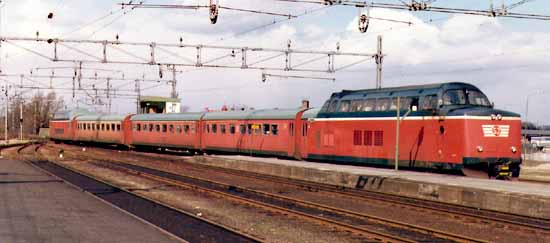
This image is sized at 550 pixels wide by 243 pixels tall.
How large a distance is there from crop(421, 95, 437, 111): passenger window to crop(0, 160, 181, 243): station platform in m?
13.9

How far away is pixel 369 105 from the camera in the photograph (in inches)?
1151

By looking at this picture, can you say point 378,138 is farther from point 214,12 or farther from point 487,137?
point 214,12

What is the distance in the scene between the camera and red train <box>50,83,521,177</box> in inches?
936

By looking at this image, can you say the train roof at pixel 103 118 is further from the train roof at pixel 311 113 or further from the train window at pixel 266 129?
the train roof at pixel 311 113

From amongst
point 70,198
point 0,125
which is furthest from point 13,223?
point 0,125

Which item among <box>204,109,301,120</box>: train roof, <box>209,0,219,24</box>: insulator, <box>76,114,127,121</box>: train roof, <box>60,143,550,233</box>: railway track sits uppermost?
<box>209,0,219,24</box>: insulator

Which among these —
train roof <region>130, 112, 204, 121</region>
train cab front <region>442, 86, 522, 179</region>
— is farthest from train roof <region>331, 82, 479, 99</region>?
train roof <region>130, 112, 204, 121</region>

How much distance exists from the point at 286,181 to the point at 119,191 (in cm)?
827

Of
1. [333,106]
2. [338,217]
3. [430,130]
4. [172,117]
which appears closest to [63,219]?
[338,217]

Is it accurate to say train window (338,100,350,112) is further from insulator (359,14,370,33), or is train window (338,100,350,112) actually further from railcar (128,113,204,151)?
railcar (128,113,204,151)

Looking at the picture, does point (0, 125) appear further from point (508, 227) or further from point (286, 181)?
point (508, 227)

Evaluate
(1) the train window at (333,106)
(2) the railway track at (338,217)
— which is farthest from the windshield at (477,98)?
(2) the railway track at (338,217)

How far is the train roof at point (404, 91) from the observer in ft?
84.0

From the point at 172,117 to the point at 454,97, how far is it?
3125cm
